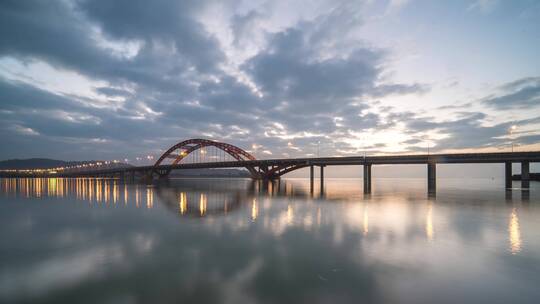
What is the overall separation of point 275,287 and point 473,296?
4711 mm

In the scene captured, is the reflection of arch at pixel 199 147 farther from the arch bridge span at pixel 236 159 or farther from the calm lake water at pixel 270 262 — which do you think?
the calm lake water at pixel 270 262

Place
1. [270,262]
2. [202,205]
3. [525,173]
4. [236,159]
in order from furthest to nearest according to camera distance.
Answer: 1. [236,159]
2. [525,173]
3. [202,205]
4. [270,262]

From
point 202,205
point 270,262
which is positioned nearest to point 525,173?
point 202,205

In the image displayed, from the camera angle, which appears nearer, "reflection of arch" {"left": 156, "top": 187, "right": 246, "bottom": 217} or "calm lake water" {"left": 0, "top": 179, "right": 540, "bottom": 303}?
"calm lake water" {"left": 0, "top": 179, "right": 540, "bottom": 303}

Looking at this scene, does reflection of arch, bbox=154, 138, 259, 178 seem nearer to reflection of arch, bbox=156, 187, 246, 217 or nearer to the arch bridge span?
the arch bridge span

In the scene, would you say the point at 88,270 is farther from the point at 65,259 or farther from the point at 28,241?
the point at 28,241

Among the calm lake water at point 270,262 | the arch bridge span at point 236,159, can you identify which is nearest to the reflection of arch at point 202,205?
the calm lake water at point 270,262

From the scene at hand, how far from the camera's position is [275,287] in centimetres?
700

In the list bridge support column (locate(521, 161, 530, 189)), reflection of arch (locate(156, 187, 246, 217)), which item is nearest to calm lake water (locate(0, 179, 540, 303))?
reflection of arch (locate(156, 187, 246, 217))

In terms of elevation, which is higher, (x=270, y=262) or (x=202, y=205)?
(x=270, y=262)

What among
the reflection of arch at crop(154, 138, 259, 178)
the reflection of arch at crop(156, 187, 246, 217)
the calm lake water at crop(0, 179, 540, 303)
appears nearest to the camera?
the calm lake water at crop(0, 179, 540, 303)

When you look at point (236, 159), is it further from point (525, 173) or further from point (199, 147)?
point (525, 173)

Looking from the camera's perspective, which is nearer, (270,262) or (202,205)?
(270,262)

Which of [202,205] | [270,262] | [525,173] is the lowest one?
[202,205]
